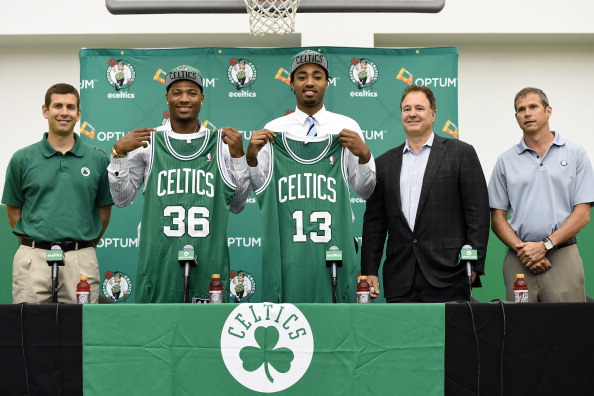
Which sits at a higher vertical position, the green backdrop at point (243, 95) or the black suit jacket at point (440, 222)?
the green backdrop at point (243, 95)

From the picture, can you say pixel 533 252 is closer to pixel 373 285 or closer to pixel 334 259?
pixel 373 285

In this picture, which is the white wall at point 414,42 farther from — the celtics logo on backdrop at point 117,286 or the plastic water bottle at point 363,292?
the plastic water bottle at point 363,292

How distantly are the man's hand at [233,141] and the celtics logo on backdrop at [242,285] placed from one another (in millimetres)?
1913

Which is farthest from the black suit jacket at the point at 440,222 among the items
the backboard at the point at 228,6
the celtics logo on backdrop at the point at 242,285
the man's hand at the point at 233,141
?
the celtics logo on backdrop at the point at 242,285

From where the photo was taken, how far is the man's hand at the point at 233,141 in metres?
4.71

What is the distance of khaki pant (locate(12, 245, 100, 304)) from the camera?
4809mm

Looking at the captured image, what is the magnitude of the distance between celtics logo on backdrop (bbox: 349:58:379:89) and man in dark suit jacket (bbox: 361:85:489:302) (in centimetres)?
171

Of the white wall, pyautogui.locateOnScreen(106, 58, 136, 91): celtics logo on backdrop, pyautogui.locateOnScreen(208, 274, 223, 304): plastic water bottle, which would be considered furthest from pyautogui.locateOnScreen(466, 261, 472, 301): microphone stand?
the white wall

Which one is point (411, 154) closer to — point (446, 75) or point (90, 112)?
point (446, 75)

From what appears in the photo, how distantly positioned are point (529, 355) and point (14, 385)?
2319 mm

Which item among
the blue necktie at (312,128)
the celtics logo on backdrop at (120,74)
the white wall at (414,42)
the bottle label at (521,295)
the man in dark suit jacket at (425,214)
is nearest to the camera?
the bottle label at (521,295)

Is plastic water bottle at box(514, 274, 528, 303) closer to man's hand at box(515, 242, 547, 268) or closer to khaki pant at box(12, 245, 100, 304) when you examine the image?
man's hand at box(515, 242, 547, 268)

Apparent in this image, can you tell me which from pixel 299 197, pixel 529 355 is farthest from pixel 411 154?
pixel 529 355

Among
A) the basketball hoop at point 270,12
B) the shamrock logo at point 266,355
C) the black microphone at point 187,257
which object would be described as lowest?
the shamrock logo at point 266,355
